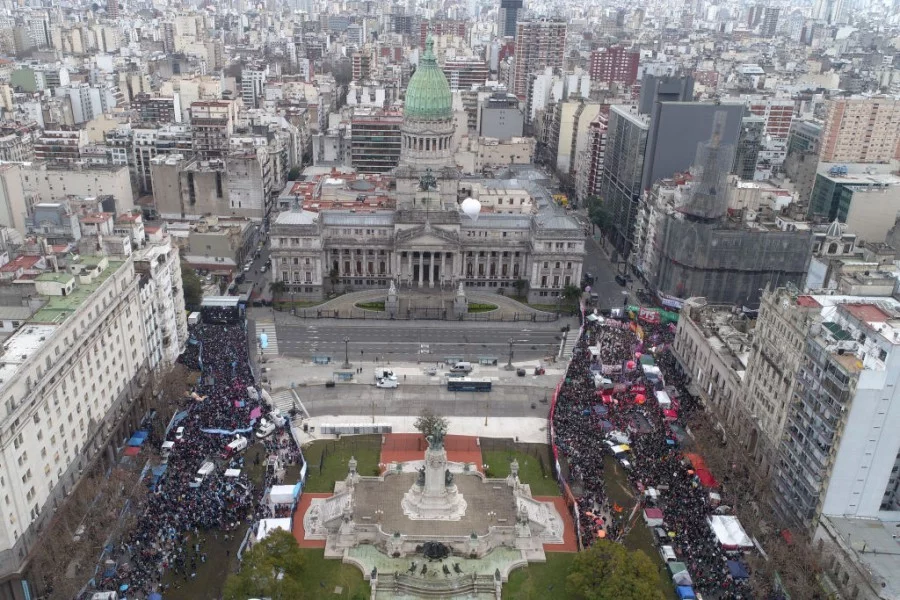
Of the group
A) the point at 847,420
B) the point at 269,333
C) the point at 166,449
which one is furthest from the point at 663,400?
the point at 269,333

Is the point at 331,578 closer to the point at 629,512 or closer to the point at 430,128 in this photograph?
the point at 629,512

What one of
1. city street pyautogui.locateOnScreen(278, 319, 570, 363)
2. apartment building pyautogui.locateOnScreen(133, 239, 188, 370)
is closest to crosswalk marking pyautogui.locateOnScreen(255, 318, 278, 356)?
city street pyautogui.locateOnScreen(278, 319, 570, 363)

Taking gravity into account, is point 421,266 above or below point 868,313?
below

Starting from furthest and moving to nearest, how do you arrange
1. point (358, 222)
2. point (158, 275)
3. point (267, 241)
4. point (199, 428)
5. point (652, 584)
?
point (267, 241), point (358, 222), point (158, 275), point (199, 428), point (652, 584)

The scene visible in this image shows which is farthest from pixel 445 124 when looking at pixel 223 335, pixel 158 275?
pixel 158 275

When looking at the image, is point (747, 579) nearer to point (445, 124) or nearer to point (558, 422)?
point (558, 422)

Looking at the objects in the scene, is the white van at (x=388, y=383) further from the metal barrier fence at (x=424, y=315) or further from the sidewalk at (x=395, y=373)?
the metal barrier fence at (x=424, y=315)

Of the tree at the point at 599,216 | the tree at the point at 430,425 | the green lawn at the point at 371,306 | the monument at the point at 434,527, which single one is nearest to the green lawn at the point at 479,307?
the green lawn at the point at 371,306
